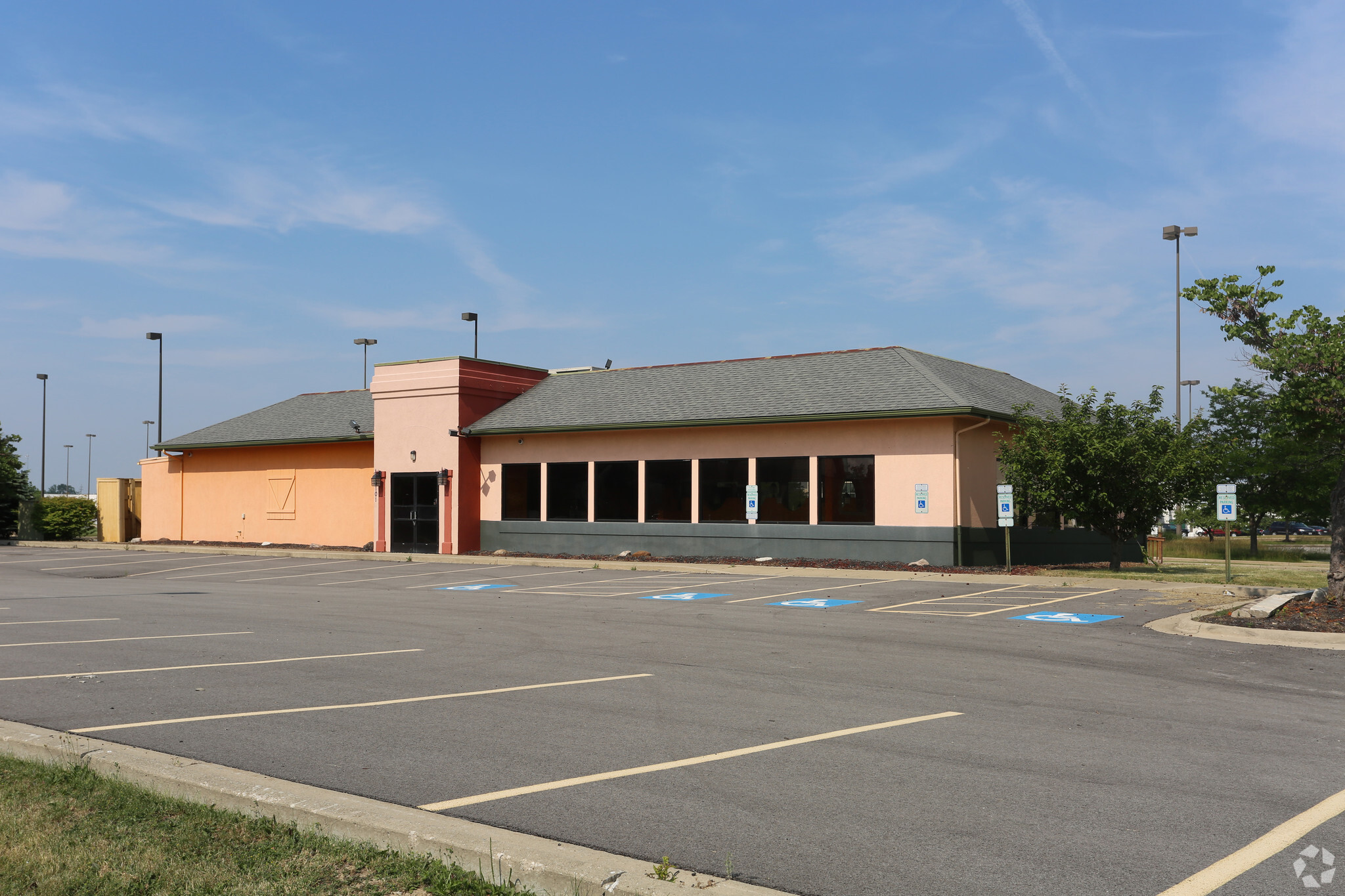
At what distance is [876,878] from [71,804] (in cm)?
417

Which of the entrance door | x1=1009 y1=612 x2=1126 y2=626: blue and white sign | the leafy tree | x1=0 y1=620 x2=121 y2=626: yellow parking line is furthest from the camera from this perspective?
the leafy tree

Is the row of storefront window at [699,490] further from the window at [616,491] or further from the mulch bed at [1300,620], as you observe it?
the mulch bed at [1300,620]

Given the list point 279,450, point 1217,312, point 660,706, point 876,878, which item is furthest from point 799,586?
point 279,450

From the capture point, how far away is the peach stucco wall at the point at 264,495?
36.3 meters

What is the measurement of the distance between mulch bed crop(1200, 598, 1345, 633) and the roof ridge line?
1099 centimetres

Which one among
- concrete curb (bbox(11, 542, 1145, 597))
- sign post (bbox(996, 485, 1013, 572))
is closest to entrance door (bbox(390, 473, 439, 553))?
concrete curb (bbox(11, 542, 1145, 597))

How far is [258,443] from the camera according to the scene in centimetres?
3772

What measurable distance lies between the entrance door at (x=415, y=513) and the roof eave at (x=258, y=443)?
227 cm

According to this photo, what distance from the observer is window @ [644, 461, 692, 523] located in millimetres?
29766

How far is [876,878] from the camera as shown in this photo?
4766mm

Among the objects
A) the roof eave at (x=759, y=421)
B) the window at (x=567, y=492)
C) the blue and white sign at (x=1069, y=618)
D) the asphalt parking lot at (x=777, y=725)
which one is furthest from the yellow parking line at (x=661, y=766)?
the window at (x=567, y=492)

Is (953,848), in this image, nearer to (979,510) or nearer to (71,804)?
(71,804)

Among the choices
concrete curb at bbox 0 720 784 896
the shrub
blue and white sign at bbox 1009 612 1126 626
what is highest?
the shrub

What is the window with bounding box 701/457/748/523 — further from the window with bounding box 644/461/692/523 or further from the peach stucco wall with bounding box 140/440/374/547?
the peach stucco wall with bounding box 140/440/374/547
